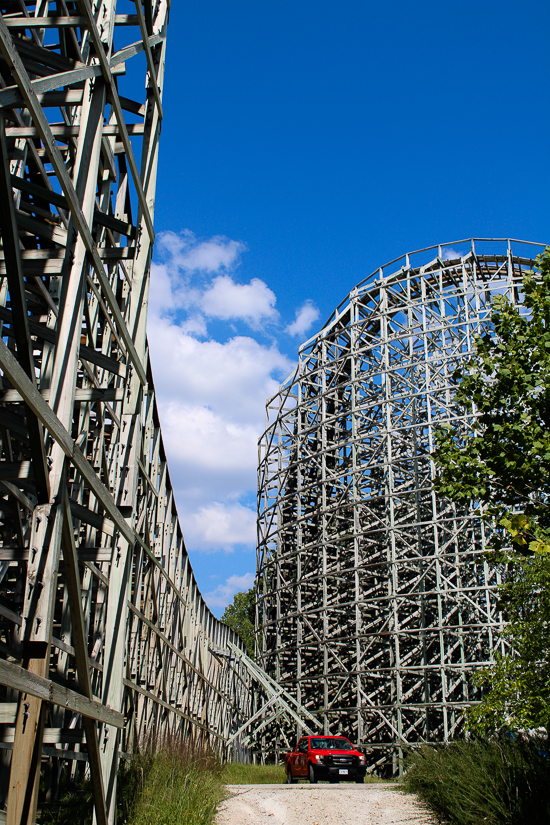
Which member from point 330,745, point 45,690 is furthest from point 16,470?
point 330,745

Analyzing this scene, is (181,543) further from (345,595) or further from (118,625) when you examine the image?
(345,595)

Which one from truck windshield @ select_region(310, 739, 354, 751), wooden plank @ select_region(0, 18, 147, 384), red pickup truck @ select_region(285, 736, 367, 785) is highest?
wooden plank @ select_region(0, 18, 147, 384)

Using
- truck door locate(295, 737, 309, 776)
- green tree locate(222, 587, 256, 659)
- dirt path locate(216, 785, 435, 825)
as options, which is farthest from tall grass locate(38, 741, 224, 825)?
green tree locate(222, 587, 256, 659)

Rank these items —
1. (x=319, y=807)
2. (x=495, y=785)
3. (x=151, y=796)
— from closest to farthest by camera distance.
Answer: (x=151, y=796)
(x=495, y=785)
(x=319, y=807)

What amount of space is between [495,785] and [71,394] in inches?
285

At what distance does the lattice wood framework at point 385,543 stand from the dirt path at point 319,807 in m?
7.85

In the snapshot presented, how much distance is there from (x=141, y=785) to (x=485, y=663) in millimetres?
13441

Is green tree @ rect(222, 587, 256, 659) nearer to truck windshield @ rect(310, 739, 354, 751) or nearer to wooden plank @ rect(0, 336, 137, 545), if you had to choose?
truck windshield @ rect(310, 739, 354, 751)

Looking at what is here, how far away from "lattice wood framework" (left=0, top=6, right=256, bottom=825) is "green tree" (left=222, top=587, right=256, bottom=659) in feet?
156

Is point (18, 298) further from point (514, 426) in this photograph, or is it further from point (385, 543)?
point (385, 543)

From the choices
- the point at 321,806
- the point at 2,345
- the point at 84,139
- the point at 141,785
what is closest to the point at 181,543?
the point at 321,806

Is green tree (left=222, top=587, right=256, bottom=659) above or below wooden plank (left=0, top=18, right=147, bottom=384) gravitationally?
above

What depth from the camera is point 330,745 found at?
1756cm

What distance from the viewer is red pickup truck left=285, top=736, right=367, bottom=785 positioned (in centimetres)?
1655
